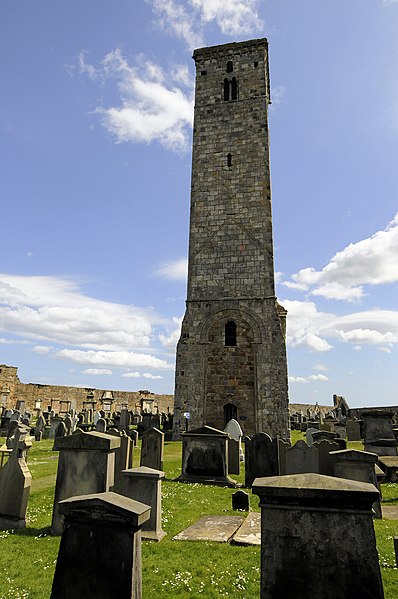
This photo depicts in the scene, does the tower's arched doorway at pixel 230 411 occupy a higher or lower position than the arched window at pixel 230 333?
lower

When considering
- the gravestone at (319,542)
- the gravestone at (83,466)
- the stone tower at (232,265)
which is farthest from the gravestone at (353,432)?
the gravestone at (319,542)

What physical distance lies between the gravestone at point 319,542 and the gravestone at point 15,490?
4.61 m

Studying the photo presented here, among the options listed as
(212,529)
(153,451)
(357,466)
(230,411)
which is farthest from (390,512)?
(230,411)

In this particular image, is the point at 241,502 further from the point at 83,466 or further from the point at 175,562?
the point at 83,466

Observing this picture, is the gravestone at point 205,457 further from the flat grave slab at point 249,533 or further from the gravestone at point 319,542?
the gravestone at point 319,542

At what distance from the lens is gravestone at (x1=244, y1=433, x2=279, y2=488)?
31.5 ft

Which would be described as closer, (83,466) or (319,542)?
(319,542)

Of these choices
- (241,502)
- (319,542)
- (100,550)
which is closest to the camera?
(319,542)

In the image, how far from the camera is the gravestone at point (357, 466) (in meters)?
6.98

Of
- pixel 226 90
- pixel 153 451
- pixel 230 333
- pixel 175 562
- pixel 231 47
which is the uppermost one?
pixel 231 47

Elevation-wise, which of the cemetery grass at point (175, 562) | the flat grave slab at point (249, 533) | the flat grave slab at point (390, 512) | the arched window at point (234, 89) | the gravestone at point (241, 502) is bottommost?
the cemetery grass at point (175, 562)

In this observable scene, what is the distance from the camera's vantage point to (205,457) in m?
10.0

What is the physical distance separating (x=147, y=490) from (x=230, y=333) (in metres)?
13.8

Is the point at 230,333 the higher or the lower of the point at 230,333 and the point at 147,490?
the higher
